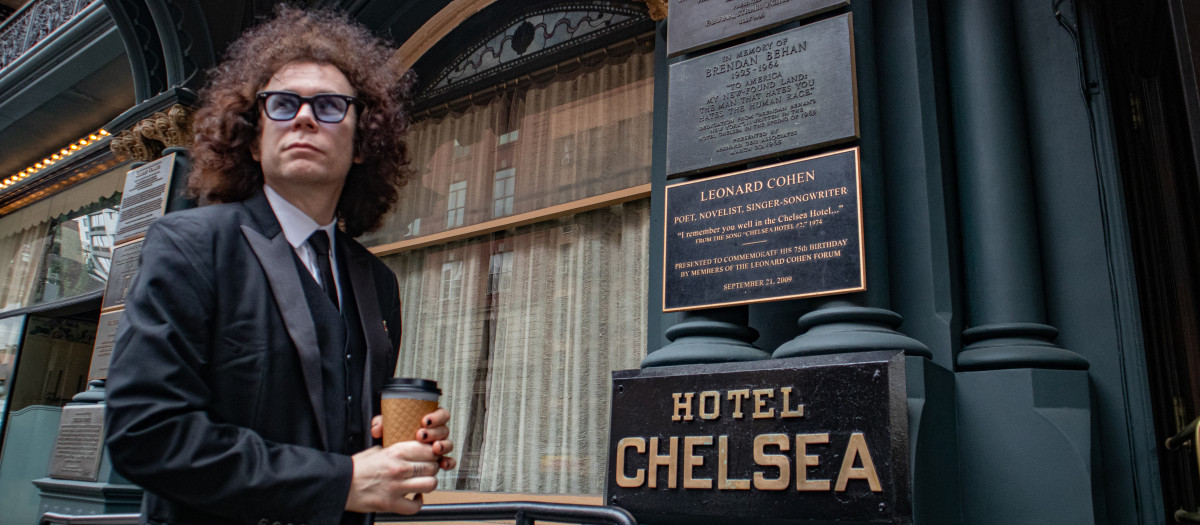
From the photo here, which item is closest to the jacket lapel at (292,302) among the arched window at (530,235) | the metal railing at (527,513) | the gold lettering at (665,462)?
the metal railing at (527,513)

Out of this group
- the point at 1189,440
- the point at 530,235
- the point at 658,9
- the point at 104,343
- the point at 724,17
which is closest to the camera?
the point at 1189,440

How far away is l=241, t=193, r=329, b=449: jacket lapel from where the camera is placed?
1402 millimetres

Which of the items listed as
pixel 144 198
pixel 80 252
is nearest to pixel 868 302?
pixel 144 198

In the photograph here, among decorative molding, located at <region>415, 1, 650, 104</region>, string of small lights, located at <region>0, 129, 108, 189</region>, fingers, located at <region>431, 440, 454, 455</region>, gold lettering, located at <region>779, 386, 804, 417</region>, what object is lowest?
fingers, located at <region>431, 440, 454, 455</region>

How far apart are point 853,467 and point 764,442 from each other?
15.2 inches

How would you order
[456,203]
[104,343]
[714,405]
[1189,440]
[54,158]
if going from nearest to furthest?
[1189,440] < [714,405] < [104,343] < [456,203] < [54,158]

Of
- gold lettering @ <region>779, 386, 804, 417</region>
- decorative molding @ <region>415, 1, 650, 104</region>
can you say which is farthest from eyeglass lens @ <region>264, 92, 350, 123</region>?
decorative molding @ <region>415, 1, 650, 104</region>

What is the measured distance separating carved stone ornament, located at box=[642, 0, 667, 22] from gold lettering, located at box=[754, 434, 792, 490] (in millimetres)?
2959

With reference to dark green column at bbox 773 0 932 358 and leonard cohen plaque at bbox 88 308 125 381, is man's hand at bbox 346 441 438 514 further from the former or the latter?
leonard cohen plaque at bbox 88 308 125 381

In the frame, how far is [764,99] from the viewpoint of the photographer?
162 inches

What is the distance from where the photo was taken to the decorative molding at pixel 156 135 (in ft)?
24.6

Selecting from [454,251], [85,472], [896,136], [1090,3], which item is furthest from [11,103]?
[1090,3]

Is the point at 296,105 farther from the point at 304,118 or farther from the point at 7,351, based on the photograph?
the point at 7,351

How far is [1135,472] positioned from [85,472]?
7215mm
